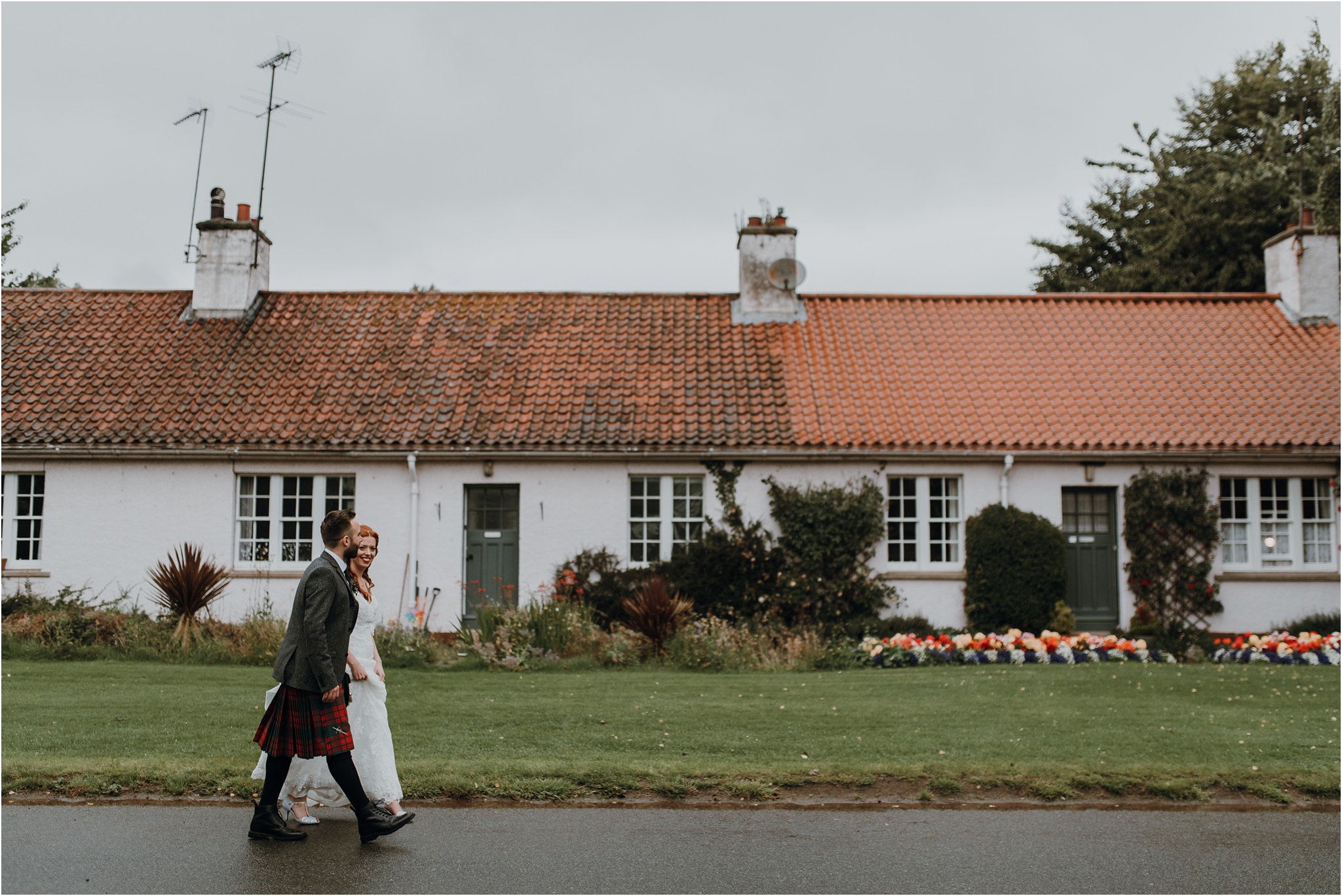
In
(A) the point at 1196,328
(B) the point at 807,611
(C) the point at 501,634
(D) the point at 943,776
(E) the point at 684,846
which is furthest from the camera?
(A) the point at 1196,328

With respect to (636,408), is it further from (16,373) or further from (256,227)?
(16,373)

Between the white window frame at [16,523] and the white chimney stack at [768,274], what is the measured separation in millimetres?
12341

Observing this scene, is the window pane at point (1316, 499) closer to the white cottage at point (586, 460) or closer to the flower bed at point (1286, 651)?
the white cottage at point (586, 460)

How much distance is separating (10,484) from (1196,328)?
69.1ft

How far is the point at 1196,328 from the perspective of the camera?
20.2m

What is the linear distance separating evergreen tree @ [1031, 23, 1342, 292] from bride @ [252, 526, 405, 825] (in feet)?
86.2

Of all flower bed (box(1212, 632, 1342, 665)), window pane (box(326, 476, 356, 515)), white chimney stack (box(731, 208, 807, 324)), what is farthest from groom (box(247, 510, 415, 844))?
white chimney stack (box(731, 208, 807, 324))

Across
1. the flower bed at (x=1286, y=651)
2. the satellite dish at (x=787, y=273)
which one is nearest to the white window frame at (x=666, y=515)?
the satellite dish at (x=787, y=273)

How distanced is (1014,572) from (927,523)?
5.15 ft

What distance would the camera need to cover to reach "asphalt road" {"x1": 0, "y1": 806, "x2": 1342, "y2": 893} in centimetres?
526

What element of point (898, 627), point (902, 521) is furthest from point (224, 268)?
point (898, 627)

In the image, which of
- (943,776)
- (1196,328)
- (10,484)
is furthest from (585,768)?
(1196,328)

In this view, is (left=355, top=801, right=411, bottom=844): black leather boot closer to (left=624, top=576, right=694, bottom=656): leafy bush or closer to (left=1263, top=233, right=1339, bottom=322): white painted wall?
(left=624, top=576, right=694, bottom=656): leafy bush

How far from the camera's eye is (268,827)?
586 cm
